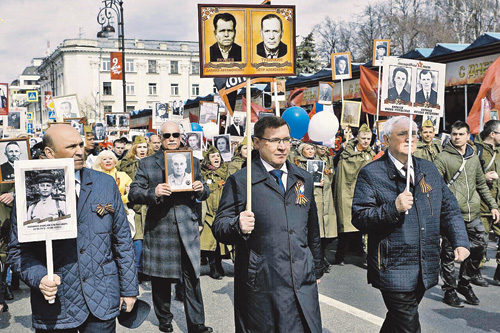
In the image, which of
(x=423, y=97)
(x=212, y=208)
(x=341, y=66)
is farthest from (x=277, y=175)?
(x=341, y=66)

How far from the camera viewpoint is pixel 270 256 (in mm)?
3416

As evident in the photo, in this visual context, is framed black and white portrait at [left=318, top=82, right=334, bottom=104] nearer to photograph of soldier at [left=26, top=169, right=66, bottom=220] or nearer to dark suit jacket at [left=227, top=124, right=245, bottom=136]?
dark suit jacket at [left=227, top=124, right=245, bottom=136]

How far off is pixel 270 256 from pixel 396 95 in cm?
170

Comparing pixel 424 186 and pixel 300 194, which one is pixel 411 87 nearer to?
pixel 424 186

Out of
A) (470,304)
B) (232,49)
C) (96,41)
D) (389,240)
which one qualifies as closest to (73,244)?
(232,49)

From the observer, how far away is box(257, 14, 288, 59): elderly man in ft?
12.8

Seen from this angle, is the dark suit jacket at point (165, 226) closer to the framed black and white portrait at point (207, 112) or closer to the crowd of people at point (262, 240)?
the crowd of people at point (262, 240)

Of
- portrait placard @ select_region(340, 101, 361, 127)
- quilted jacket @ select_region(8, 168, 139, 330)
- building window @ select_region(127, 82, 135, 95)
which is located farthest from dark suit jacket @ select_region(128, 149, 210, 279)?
building window @ select_region(127, 82, 135, 95)

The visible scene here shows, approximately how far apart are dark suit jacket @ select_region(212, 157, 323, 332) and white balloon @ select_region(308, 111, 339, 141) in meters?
5.08

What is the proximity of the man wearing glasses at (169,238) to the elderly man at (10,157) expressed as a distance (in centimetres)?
147

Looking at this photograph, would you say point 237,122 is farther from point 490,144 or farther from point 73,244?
point 73,244

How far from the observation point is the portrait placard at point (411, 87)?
13.7 feet

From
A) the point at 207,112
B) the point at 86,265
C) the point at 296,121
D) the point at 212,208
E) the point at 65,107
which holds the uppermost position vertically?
the point at 65,107

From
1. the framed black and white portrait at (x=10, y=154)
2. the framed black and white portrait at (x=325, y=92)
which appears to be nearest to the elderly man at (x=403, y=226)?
the framed black and white portrait at (x=10, y=154)
